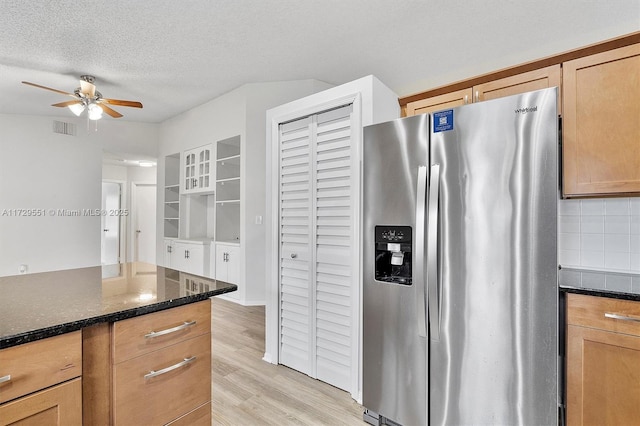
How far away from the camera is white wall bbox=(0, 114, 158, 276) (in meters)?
4.67

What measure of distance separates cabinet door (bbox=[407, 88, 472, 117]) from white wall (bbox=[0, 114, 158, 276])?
5.40m

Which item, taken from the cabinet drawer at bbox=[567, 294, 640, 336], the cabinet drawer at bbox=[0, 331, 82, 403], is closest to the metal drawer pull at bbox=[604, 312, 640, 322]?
the cabinet drawer at bbox=[567, 294, 640, 336]

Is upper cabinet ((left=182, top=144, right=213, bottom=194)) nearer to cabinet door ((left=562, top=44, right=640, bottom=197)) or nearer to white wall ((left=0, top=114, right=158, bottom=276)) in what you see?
white wall ((left=0, top=114, right=158, bottom=276))

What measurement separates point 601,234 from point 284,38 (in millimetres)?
3089

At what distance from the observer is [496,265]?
4.92 ft

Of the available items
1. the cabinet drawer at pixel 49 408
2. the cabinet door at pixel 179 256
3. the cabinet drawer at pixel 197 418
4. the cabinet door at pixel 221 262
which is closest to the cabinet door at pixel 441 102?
the cabinet drawer at pixel 197 418

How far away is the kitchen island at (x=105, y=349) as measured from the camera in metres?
0.89

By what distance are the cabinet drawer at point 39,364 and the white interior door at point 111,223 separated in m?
7.06

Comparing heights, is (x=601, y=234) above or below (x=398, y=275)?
above

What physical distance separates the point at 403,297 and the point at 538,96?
1199mm

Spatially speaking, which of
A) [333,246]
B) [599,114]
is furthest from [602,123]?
[333,246]

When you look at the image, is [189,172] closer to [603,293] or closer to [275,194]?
[275,194]

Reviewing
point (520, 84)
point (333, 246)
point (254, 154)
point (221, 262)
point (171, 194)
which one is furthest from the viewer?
point (171, 194)

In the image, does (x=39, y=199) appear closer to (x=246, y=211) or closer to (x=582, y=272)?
(x=246, y=211)
